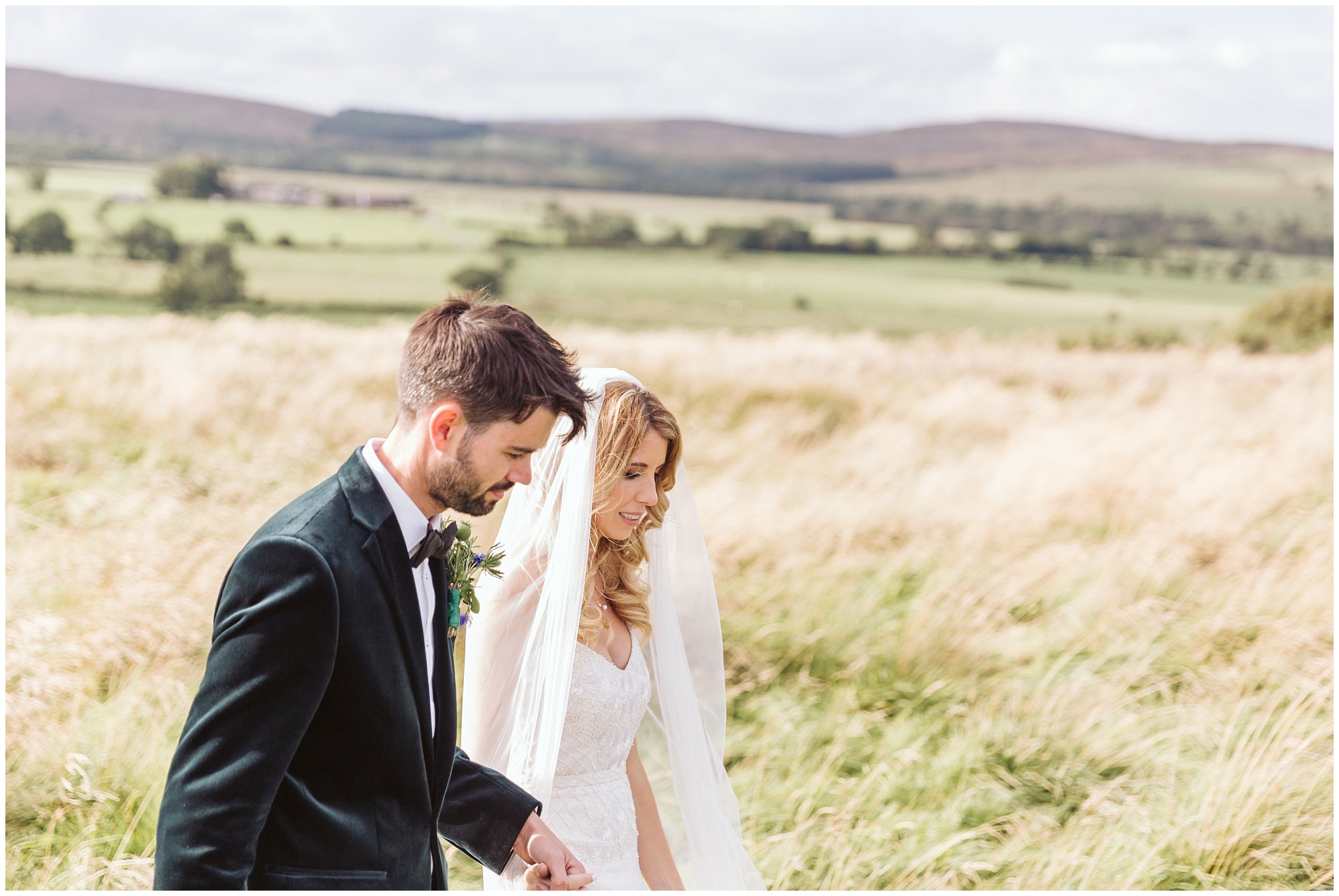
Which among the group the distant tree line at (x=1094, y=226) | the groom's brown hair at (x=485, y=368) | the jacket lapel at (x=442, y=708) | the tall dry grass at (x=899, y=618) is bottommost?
the tall dry grass at (x=899, y=618)

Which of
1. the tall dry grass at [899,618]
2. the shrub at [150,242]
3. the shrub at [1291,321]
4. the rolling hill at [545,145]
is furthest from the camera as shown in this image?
the rolling hill at [545,145]

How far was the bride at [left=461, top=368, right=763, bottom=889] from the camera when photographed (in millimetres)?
3027

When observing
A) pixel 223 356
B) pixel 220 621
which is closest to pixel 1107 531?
pixel 220 621

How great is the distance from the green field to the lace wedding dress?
2485cm

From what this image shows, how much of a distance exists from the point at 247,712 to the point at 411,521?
42 centimetres

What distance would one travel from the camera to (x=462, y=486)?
73.7 inches

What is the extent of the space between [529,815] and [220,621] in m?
0.99

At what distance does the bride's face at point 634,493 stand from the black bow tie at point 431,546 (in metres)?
1.22

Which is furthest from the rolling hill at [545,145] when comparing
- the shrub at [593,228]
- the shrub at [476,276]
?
the shrub at [476,276]

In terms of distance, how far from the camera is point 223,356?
44.4ft

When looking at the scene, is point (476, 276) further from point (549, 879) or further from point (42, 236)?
point (549, 879)

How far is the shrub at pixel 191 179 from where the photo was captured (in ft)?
108

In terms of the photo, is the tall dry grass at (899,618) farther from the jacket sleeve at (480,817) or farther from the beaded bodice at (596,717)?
the jacket sleeve at (480,817)

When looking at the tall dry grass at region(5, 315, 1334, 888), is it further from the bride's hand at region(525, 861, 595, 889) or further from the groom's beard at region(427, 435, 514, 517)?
the groom's beard at region(427, 435, 514, 517)
